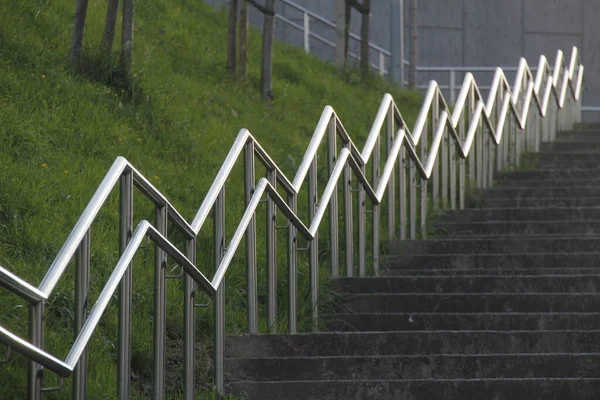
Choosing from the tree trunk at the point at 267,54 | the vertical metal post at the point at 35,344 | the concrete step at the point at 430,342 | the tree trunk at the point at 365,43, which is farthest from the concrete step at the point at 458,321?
the tree trunk at the point at 365,43

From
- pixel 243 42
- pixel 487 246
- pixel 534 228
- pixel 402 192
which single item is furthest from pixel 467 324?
pixel 243 42

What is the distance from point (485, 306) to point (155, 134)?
318 cm

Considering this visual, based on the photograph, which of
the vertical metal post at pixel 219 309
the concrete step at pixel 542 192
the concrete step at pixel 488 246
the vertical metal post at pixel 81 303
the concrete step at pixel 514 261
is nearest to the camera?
the vertical metal post at pixel 81 303

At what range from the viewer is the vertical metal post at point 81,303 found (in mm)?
4746

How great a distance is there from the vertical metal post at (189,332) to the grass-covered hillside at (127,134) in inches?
11.4

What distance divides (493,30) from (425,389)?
15.4m

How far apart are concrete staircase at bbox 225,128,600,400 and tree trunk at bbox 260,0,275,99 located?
3.07m

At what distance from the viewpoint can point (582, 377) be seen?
582 centimetres

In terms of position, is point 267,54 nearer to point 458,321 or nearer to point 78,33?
point 78,33

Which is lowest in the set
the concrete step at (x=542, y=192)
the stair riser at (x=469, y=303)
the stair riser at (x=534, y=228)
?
the stair riser at (x=469, y=303)

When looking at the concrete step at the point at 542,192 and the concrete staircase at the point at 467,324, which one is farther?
the concrete step at the point at 542,192

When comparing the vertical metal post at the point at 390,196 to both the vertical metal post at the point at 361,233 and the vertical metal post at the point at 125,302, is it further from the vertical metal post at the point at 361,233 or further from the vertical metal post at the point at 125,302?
the vertical metal post at the point at 125,302

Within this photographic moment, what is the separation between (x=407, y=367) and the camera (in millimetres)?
6035

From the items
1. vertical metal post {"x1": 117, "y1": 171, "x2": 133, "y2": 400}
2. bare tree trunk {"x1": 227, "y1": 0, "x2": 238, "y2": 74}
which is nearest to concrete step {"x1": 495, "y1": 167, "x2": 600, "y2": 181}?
bare tree trunk {"x1": 227, "y1": 0, "x2": 238, "y2": 74}
